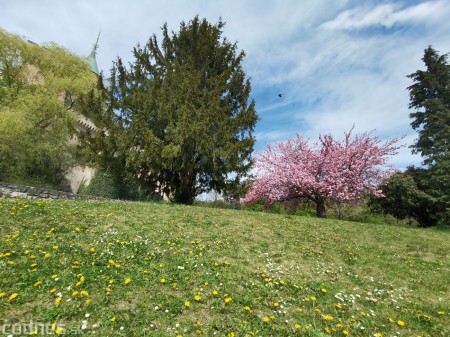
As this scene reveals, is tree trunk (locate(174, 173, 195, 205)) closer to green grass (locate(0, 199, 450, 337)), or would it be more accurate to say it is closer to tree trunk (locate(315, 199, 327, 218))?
tree trunk (locate(315, 199, 327, 218))

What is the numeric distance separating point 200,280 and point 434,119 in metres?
31.9

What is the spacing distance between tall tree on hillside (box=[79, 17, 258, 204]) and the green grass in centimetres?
819

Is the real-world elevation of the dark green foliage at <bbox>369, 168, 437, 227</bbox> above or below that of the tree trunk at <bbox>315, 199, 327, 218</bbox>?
above

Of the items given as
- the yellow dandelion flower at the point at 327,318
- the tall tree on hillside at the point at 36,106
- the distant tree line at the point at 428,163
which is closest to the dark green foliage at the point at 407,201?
the distant tree line at the point at 428,163

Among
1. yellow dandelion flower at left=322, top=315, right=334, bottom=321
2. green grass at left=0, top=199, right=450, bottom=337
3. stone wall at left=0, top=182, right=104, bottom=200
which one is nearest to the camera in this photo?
green grass at left=0, top=199, right=450, bottom=337

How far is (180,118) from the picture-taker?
16922mm

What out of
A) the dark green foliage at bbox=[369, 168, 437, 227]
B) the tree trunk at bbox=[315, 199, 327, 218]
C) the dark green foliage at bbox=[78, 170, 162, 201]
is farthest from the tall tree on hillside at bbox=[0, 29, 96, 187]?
the dark green foliage at bbox=[369, 168, 437, 227]

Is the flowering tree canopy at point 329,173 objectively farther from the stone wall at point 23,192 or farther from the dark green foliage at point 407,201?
the stone wall at point 23,192

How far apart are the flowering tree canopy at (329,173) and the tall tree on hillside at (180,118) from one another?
284 centimetres

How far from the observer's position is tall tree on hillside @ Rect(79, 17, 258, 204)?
667 inches

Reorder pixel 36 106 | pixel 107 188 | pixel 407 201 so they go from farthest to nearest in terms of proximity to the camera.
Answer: pixel 107 188
pixel 407 201
pixel 36 106

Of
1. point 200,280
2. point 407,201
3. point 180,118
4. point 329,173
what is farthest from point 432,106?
point 200,280

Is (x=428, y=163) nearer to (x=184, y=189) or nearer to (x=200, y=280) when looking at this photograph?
(x=184, y=189)

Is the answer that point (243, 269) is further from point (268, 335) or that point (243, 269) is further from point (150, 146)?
point (150, 146)
